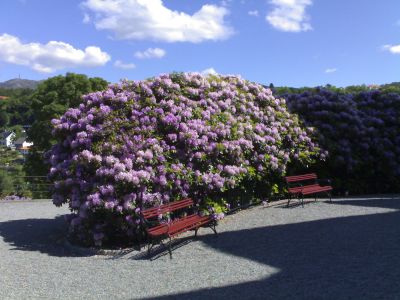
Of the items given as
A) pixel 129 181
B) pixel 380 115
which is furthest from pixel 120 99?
pixel 380 115

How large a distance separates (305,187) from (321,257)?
452cm

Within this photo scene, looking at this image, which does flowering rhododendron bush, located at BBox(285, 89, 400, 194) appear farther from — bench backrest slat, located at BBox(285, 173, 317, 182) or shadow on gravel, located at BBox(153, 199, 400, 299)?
shadow on gravel, located at BBox(153, 199, 400, 299)

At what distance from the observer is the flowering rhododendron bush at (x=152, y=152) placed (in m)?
7.93

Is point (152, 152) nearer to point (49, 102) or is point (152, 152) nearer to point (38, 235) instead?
point (38, 235)

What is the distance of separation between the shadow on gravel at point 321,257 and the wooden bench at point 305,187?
1630mm

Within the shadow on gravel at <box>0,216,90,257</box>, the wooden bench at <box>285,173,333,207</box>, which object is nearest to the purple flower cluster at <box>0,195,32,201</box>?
the shadow on gravel at <box>0,216,90,257</box>

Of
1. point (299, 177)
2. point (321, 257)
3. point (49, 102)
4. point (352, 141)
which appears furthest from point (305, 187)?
point (49, 102)

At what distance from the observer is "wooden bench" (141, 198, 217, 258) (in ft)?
23.6

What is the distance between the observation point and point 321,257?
647cm

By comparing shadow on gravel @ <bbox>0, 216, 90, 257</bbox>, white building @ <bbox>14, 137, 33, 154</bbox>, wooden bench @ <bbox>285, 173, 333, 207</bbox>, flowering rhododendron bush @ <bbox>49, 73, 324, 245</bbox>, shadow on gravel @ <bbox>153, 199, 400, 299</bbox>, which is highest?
white building @ <bbox>14, 137, 33, 154</bbox>

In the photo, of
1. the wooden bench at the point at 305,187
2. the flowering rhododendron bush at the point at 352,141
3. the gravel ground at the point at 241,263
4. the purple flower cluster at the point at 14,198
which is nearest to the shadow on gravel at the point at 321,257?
the gravel ground at the point at 241,263

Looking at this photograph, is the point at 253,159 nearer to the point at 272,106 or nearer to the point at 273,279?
the point at 272,106

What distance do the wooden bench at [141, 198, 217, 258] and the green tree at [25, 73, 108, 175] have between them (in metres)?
20.6

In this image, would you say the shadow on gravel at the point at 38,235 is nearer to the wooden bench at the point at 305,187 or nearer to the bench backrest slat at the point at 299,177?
the wooden bench at the point at 305,187
